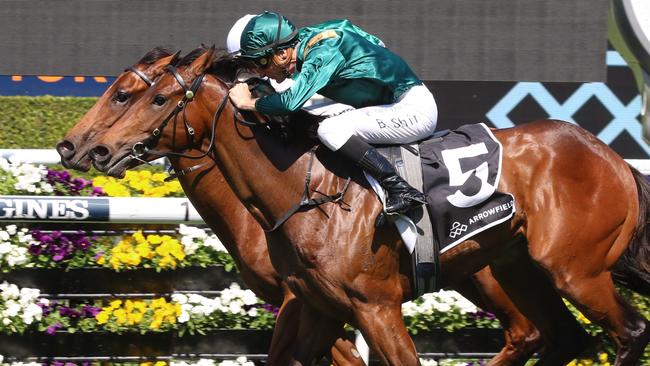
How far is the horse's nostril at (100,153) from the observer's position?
3900 millimetres

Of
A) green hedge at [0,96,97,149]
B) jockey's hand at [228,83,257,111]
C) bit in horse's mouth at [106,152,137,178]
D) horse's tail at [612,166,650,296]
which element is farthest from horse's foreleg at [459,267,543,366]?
green hedge at [0,96,97,149]

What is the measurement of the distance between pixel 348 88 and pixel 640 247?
4.59 ft

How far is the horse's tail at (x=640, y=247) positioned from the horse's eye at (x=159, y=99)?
1942 mm

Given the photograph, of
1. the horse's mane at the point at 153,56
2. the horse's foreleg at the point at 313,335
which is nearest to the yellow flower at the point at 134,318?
the horse's foreleg at the point at 313,335

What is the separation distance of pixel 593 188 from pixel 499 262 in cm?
53

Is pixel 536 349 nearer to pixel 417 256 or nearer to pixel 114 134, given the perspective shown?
pixel 417 256

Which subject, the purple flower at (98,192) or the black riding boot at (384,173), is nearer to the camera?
the black riding boot at (384,173)

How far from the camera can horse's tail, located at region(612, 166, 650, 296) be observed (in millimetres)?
4360

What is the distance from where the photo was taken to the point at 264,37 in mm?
3896

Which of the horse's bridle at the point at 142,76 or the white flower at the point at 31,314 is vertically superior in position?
the horse's bridle at the point at 142,76

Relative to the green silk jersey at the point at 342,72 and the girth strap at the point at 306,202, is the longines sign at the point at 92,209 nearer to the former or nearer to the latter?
the girth strap at the point at 306,202

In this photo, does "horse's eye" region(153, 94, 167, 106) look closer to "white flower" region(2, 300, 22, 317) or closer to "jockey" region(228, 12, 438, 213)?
"jockey" region(228, 12, 438, 213)

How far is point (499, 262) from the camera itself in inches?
179

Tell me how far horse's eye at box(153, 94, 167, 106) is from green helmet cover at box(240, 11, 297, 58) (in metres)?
0.34
